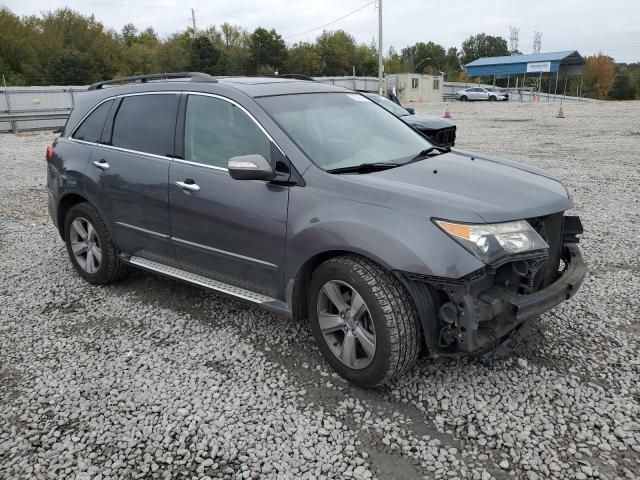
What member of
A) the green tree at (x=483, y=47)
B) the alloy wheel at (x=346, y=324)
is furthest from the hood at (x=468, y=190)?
the green tree at (x=483, y=47)

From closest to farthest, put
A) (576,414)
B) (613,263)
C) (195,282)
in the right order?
(576,414) → (195,282) → (613,263)

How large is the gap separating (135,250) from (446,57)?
12306 cm

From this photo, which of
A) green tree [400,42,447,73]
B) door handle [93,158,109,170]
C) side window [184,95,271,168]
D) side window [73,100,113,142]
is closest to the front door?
side window [184,95,271,168]

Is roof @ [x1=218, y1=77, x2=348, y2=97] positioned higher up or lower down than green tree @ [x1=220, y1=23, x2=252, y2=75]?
lower down

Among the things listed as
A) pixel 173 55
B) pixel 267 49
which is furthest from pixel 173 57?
pixel 267 49

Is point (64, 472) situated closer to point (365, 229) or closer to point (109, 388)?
point (109, 388)

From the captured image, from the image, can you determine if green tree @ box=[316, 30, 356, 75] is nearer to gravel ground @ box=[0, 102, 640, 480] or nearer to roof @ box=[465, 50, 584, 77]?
roof @ box=[465, 50, 584, 77]

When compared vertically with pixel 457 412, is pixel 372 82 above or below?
above

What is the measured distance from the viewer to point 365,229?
3.04 meters

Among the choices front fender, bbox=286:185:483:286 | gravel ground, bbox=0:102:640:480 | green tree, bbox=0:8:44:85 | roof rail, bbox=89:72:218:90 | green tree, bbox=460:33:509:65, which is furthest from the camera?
green tree, bbox=460:33:509:65

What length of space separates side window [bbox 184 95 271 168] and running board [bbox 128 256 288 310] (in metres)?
0.86

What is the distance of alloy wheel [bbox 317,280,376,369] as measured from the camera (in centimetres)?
315

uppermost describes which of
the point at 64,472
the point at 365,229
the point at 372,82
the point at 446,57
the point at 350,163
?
the point at 446,57

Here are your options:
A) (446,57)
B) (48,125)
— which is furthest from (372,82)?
(446,57)
